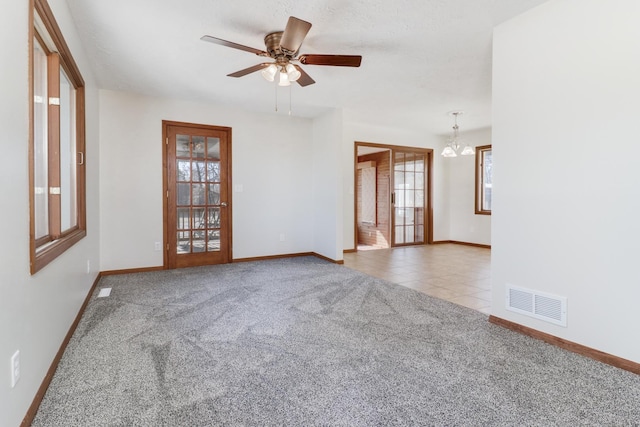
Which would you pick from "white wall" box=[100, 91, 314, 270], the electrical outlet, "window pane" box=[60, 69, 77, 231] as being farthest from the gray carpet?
"white wall" box=[100, 91, 314, 270]

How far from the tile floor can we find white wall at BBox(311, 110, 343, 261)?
48cm

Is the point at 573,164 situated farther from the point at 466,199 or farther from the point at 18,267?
the point at 466,199

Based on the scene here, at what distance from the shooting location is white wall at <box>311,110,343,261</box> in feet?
16.4

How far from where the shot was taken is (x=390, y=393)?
1704 mm

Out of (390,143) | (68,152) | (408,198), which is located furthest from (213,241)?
(408,198)

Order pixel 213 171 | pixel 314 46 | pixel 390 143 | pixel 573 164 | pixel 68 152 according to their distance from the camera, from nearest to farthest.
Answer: pixel 573 164 → pixel 68 152 → pixel 314 46 → pixel 213 171 → pixel 390 143

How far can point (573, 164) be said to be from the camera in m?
2.17

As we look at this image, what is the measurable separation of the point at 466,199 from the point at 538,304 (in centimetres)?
508

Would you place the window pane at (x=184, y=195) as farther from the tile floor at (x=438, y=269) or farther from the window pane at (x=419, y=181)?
the window pane at (x=419, y=181)

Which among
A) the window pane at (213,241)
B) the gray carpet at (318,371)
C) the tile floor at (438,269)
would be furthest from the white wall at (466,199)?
the window pane at (213,241)

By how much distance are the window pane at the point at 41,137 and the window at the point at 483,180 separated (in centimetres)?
689

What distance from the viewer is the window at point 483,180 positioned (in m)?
6.71

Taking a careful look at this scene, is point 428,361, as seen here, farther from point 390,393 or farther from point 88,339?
point 88,339

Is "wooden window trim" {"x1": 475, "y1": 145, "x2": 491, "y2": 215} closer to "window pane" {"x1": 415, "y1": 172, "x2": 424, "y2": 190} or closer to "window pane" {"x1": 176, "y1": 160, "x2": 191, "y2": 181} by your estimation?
"window pane" {"x1": 415, "y1": 172, "x2": 424, "y2": 190}
